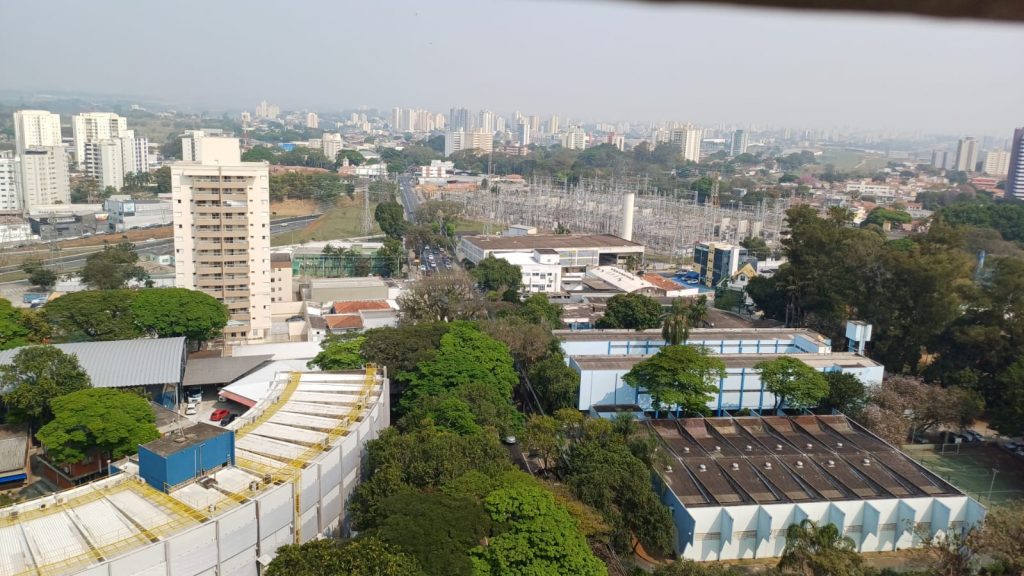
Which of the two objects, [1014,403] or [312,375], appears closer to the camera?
[312,375]

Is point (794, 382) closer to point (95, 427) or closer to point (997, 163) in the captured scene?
point (95, 427)


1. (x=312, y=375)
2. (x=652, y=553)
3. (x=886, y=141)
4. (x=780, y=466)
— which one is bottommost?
(x=652, y=553)

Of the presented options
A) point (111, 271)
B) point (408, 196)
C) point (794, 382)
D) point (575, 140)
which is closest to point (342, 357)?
point (794, 382)

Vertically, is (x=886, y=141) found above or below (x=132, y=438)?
above

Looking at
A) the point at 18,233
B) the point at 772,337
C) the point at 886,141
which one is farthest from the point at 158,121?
the point at 886,141

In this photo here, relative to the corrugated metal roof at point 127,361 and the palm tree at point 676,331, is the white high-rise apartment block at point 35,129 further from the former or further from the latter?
the palm tree at point 676,331

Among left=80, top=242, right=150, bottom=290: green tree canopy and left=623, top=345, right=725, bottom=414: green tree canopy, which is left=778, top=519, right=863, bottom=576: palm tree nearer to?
left=623, top=345, right=725, bottom=414: green tree canopy

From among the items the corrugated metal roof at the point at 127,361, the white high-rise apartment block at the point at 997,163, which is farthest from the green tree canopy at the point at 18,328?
the white high-rise apartment block at the point at 997,163

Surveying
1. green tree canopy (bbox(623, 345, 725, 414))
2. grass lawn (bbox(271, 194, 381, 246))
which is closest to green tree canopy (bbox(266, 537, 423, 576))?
green tree canopy (bbox(623, 345, 725, 414))

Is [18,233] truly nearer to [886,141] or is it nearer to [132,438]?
[132,438]
